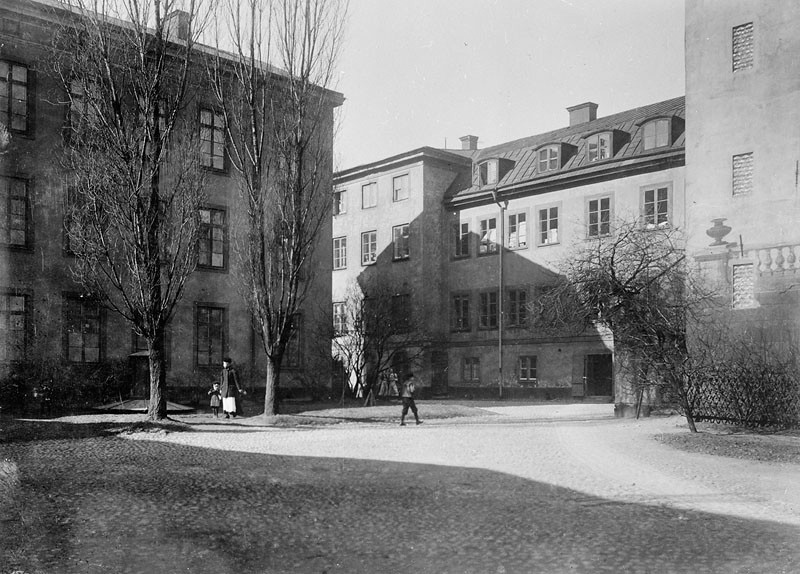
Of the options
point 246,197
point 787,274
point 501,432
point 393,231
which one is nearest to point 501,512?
point 501,432

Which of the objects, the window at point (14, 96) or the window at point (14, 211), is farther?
the window at point (14, 96)

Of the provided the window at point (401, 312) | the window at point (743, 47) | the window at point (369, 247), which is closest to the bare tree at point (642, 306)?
the window at point (743, 47)

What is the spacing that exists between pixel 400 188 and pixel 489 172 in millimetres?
4798

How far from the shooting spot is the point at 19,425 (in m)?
17.1

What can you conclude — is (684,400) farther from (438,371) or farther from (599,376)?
(438,371)

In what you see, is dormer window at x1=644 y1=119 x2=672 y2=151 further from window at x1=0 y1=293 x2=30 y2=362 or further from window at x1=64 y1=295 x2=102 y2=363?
window at x1=0 y1=293 x2=30 y2=362

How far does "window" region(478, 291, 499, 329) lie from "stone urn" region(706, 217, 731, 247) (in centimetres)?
Answer: 1982

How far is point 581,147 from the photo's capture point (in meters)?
36.2

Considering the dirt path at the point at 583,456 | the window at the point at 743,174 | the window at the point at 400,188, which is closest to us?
the dirt path at the point at 583,456

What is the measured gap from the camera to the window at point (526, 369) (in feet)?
120

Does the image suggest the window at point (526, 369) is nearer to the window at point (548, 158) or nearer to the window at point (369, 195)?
the window at point (548, 158)

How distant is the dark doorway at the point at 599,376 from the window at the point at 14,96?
23.2 meters

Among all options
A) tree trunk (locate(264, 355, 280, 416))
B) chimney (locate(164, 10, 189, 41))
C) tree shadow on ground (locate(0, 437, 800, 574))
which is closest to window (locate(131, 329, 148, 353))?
tree trunk (locate(264, 355, 280, 416))

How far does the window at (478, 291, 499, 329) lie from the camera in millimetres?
38406
